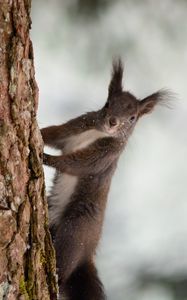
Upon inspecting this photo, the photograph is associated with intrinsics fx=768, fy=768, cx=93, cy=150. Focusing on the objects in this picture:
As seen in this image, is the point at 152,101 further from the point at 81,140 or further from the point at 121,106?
the point at 81,140

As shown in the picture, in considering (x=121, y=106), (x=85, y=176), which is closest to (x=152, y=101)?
(x=121, y=106)

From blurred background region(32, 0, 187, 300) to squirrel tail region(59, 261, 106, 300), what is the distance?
398 mm

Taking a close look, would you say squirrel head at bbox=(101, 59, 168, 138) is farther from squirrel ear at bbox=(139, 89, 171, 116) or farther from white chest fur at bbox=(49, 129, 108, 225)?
white chest fur at bbox=(49, 129, 108, 225)

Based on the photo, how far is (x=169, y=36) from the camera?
4586 mm

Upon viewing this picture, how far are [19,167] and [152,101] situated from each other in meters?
1.77

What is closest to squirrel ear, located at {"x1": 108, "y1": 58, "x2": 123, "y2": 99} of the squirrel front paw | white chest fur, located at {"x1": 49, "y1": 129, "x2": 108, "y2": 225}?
white chest fur, located at {"x1": 49, "y1": 129, "x2": 108, "y2": 225}

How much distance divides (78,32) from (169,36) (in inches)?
24.3

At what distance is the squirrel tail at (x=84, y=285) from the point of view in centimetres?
337

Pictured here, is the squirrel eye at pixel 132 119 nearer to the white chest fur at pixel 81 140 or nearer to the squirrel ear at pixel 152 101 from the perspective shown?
the squirrel ear at pixel 152 101

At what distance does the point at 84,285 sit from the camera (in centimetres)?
339

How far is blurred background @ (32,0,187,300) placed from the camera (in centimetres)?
401

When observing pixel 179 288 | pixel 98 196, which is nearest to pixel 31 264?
pixel 98 196

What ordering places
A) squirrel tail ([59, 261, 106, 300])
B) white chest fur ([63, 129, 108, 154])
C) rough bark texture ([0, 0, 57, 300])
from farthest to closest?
1. white chest fur ([63, 129, 108, 154])
2. squirrel tail ([59, 261, 106, 300])
3. rough bark texture ([0, 0, 57, 300])

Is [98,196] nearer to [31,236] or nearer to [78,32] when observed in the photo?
[78,32]
